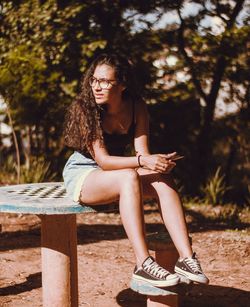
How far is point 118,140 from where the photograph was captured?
129 inches

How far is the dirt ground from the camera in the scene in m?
3.69

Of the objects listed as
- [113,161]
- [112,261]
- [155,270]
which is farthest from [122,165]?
[112,261]

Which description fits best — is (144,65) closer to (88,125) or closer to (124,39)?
(124,39)

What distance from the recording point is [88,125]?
3.07 meters

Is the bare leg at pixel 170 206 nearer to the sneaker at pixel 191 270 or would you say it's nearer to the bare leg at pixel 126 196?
the sneaker at pixel 191 270

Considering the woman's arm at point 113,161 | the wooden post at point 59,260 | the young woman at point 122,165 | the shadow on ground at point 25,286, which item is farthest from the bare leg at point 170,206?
the shadow on ground at point 25,286

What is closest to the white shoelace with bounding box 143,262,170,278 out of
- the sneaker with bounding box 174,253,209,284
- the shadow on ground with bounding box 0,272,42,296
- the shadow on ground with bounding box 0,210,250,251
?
the sneaker with bounding box 174,253,209,284

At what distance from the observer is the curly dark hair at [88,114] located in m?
3.08

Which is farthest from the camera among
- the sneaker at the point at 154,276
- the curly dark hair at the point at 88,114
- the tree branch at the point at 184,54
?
the tree branch at the point at 184,54

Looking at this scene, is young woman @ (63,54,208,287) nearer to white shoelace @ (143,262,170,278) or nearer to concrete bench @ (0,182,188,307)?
white shoelace @ (143,262,170,278)

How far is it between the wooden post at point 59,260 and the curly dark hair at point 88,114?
438 millimetres

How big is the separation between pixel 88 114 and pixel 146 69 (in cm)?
437

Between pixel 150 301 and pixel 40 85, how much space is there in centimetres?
512

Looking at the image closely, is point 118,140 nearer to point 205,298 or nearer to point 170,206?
point 170,206
